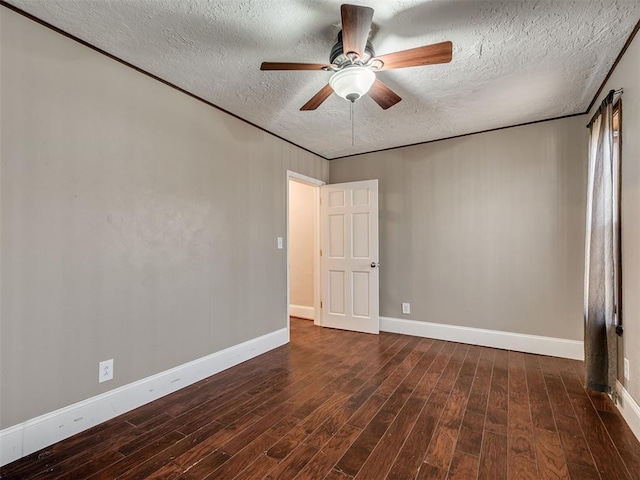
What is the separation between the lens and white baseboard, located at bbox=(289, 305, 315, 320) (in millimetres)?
5062

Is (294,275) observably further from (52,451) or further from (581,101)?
(581,101)

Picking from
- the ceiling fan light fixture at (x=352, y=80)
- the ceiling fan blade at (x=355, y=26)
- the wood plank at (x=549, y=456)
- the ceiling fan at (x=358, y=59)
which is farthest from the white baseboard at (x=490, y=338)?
the ceiling fan blade at (x=355, y=26)

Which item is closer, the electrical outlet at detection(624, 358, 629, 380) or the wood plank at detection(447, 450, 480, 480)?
the wood plank at detection(447, 450, 480, 480)

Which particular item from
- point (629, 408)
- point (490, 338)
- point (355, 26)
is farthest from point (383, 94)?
point (490, 338)

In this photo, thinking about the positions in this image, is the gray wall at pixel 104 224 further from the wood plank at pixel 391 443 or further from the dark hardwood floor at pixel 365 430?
the wood plank at pixel 391 443

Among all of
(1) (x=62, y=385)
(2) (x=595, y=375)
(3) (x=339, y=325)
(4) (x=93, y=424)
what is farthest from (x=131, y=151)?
(2) (x=595, y=375)

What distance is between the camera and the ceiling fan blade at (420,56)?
5.49 feet

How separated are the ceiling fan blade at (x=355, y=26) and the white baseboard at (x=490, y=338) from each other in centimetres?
326

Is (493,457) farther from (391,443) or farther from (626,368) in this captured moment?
(626,368)

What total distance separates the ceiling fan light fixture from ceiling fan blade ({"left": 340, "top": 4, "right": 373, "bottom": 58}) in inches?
4.5

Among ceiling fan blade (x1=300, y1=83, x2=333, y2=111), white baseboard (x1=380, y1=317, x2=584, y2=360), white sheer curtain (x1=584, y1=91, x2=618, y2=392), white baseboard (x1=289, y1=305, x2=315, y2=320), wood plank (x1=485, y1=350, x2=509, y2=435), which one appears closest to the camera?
wood plank (x1=485, y1=350, x2=509, y2=435)

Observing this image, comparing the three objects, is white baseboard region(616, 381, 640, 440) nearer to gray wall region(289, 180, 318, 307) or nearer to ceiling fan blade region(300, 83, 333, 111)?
ceiling fan blade region(300, 83, 333, 111)

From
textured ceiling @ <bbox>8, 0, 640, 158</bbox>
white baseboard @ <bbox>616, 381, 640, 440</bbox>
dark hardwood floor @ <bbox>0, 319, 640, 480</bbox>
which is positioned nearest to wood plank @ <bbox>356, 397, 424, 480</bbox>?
dark hardwood floor @ <bbox>0, 319, 640, 480</bbox>

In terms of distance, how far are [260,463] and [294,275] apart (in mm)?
3618
